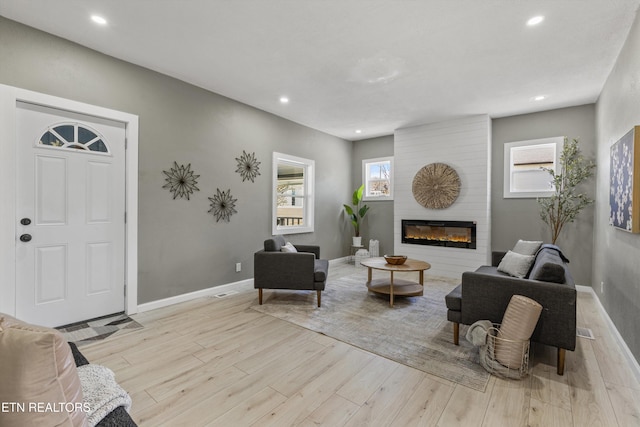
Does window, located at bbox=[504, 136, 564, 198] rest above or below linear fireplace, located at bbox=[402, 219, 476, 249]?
above

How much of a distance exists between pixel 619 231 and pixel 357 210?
4607 millimetres

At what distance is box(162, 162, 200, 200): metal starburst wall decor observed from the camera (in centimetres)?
372

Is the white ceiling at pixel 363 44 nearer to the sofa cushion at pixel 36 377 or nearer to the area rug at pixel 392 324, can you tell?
the sofa cushion at pixel 36 377

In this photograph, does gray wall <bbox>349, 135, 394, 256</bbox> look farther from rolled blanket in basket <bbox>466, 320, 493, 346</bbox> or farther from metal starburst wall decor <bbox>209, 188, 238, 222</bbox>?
rolled blanket in basket <bbox>466, 320, 493, 346</bbox>

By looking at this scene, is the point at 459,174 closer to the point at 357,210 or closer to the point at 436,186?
the point at 436,186

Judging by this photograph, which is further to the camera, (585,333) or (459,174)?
(459,174)

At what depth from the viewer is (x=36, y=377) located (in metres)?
0.71

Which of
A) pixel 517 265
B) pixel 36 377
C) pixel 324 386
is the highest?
pixel 36 377

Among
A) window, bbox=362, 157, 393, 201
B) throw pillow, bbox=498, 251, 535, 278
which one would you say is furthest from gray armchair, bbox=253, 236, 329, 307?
window, bbox=362, 157, 393, 201

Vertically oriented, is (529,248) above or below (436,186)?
below

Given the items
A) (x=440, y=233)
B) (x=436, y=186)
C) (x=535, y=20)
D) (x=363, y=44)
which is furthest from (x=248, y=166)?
(x=535, y=20)

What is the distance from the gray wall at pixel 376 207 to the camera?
657cm

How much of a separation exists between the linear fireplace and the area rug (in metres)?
1.01

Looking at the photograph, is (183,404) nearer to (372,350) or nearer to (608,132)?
(372,350)
